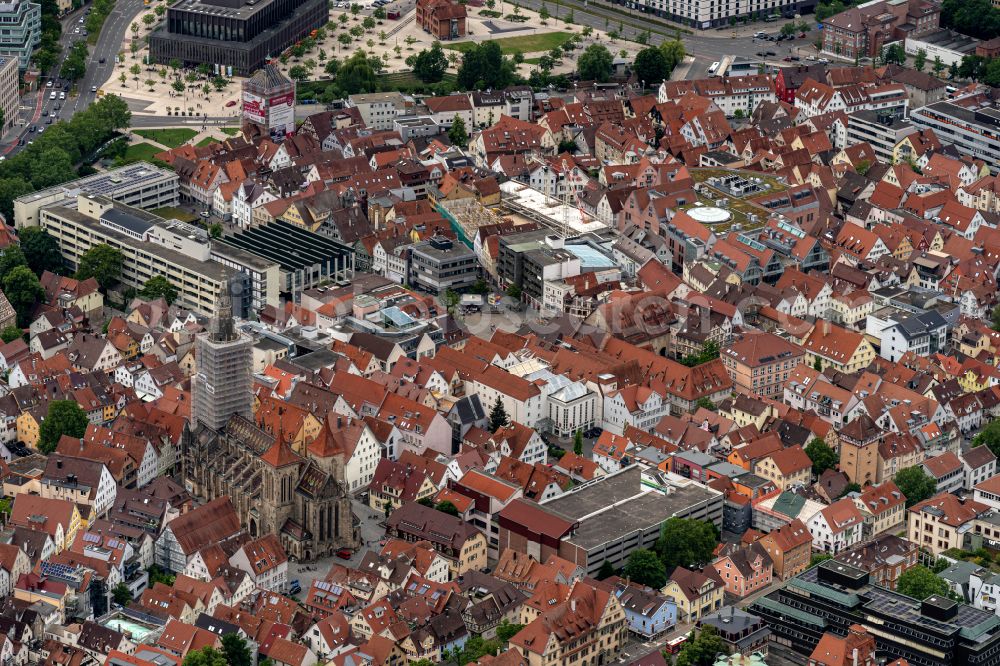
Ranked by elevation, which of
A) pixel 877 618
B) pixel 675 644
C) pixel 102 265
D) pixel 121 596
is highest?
pixel 877 618

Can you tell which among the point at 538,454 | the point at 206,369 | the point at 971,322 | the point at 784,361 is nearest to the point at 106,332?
the point at 206,369

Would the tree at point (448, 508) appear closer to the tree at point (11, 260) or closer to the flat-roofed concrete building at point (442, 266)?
the flat-roofed concrete building at point (442, 266)

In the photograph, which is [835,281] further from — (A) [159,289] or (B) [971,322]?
(A) [159,289]

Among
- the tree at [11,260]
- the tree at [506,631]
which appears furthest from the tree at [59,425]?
the tree at [506,631]

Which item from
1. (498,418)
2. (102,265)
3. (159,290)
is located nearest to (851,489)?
(498,418)

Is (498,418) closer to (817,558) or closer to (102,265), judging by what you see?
(817,558)

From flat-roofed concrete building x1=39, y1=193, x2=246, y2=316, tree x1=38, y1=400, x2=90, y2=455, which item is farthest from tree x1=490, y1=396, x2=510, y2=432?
tree x1=38, y1=400, x2=90, y2=455
